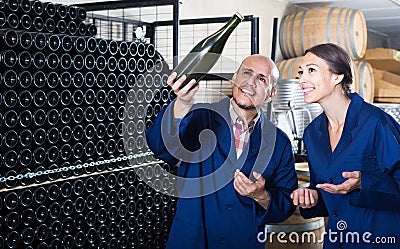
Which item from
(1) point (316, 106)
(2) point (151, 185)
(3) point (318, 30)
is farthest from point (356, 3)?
(2) point (151, 185)

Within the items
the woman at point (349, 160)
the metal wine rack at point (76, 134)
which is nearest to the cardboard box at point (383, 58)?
the metal wine rack at point (76, 134)

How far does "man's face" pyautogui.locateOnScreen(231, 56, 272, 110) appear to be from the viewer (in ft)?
7.34

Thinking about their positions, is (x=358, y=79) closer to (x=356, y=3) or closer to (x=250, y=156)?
(x=356, y=3)

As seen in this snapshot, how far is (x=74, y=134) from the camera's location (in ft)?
9.12

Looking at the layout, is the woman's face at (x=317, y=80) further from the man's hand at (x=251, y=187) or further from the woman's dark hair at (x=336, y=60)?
the man's hand at (x=251, y=187)

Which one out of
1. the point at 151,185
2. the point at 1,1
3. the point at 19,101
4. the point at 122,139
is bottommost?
the point at 151,185

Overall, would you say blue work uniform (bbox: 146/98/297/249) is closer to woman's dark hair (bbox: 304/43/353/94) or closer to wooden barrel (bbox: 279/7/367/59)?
woman's dark hair (bbox: 304/43/353/94)

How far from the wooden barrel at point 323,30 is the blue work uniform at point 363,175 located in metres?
3.71

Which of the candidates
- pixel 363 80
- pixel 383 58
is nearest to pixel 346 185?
pixel 363 80

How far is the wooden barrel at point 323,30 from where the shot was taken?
5863mm

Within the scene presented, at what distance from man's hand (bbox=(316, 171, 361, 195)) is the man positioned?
0.67 ft

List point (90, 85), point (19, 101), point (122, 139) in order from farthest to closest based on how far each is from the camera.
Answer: point (122, 139) < point (90, 85) < point (19, 101)

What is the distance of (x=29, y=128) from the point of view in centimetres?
258

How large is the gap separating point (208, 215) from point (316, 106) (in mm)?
3688
